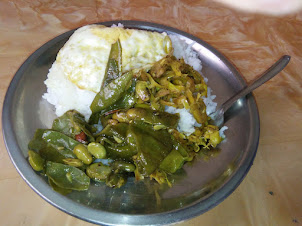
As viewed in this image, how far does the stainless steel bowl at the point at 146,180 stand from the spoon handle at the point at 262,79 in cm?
10

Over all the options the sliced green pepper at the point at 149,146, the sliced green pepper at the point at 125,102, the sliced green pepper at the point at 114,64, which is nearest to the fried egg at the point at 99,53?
the sliced green pepper at the point at 114,64

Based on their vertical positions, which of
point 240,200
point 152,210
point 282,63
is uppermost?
point 282,63

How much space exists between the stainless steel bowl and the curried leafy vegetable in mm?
61

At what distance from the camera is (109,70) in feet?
5.73

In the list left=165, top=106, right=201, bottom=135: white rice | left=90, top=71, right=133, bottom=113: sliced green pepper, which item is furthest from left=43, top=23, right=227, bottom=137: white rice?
left=90, top=71, right=133, bottom=113: sliced green pepper

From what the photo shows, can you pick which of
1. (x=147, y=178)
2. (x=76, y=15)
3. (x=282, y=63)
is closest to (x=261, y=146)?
(x=282, y=63)

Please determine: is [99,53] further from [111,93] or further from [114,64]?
[111,93]

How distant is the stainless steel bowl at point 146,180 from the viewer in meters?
→ 1.37

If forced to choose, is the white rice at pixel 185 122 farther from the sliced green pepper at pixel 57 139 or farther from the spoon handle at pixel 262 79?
the sliced green pepper at pixel 57 139

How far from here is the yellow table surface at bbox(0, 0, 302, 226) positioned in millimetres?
1633

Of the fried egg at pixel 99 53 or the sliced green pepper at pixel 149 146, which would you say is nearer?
the sliced green pepper at pixel 149 146

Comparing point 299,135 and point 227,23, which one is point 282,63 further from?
point 227,23

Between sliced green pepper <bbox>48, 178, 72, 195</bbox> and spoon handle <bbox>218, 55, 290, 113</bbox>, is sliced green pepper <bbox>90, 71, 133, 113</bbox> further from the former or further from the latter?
spoon handle <bbox>218, 55, 290, 113</bbox>

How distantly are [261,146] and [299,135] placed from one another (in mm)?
323
